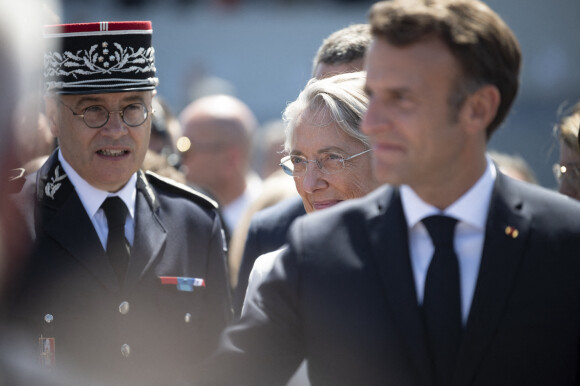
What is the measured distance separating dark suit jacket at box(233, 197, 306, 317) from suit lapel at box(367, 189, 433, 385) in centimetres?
162

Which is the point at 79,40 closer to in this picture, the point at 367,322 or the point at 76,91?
the point at 76,91

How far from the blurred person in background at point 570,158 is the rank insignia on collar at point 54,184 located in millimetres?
2281

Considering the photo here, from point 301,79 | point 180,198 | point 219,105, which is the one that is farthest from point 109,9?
point 180,198

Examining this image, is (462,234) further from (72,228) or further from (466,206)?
(72,228)

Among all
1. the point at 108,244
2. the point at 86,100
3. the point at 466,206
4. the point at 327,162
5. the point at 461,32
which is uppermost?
the point at 461,32

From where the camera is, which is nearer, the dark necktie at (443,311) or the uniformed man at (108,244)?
the dark necktie at (443,311)

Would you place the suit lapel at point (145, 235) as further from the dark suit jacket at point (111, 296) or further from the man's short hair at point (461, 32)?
the man's short hair at point (461, 32)

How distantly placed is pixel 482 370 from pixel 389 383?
9.4 inches

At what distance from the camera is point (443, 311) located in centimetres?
224

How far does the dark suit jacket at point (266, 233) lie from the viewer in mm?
4027

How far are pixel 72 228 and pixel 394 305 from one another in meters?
1.61

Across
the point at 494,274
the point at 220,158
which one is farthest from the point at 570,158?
the point at 220,158

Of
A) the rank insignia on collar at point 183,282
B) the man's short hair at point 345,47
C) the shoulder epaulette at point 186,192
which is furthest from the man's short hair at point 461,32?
the man's short hair at point 345,47

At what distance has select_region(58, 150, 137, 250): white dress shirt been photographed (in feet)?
11.5
